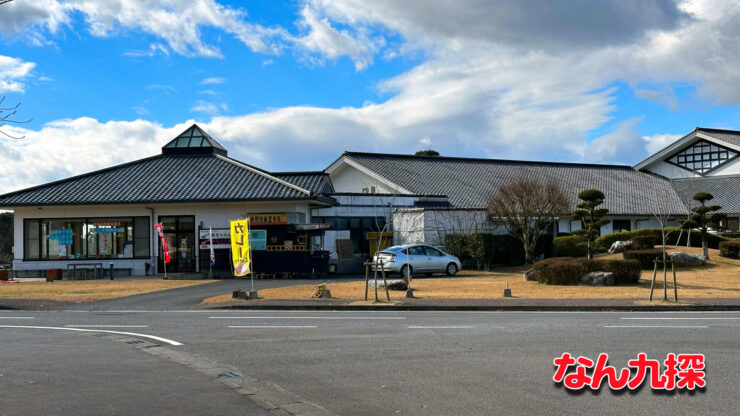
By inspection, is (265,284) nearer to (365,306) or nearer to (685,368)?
(365,306)

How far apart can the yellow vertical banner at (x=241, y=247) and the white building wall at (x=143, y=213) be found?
11.5m

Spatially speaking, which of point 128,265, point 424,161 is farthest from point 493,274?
point 424,161

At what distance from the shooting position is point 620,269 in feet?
77.0

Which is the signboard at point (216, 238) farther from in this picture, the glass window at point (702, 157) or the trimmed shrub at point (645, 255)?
the glass window at point (702, 157)

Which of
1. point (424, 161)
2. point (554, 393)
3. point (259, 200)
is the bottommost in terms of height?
point (554, 393)

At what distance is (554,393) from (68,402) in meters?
4.93

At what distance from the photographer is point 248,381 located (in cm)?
848

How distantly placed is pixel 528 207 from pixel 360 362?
25792mm

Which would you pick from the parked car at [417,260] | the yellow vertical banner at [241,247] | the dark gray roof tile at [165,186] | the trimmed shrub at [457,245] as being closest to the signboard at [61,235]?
the dark gray roof tile at [165,186]

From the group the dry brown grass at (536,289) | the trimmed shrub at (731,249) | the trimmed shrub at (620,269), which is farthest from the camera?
the trimmed shrub at (731,249)

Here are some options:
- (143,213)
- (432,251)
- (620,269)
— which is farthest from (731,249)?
(143,213)

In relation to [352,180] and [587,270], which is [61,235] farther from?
[587,270]

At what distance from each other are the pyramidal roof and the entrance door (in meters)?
6.79

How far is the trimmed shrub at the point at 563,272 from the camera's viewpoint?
23688 mm
